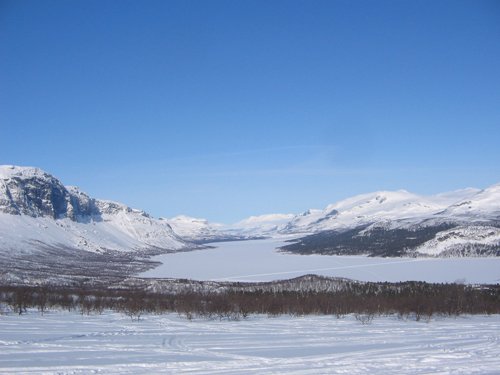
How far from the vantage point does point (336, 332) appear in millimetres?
35375

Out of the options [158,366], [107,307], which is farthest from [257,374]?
[107,307]

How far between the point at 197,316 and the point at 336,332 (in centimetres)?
2162

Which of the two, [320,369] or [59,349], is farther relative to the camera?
[59,349]

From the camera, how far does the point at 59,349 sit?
25391 mm

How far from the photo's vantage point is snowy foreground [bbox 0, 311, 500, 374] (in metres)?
20.1

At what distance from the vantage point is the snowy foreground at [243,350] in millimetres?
20125

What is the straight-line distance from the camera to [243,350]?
2570cm

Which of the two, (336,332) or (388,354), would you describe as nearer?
(388,354)

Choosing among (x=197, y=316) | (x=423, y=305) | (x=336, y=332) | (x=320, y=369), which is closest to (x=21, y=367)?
(x=320, y=369)

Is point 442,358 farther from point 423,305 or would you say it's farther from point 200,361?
point 423,305

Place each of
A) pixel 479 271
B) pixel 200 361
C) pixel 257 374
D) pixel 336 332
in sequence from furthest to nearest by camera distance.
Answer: pixel 479 271 < pixel 336 332 < pixel 200 361 < pixel 257 374

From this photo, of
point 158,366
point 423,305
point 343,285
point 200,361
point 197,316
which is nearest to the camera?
point 158,366

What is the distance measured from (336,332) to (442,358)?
44.6ft

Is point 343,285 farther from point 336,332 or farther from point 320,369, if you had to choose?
point 320,369
